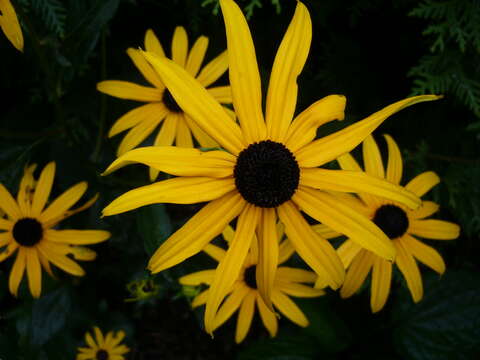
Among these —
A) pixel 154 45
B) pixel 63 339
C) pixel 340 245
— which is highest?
pixel 154 45

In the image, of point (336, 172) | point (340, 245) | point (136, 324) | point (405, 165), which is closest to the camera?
point (336, 172)

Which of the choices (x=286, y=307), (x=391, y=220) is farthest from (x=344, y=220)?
(x=286, y=307)

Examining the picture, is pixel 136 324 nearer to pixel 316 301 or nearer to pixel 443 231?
pixel 316 301

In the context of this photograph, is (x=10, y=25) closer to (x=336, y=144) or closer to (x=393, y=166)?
(x=336, y=144)

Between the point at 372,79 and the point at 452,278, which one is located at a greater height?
the point at 372,79

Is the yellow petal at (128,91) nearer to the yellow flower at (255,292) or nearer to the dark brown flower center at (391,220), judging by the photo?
the yellow flower at (255,292)

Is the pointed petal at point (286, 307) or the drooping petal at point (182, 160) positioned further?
the pointed petal at point (286, 307)

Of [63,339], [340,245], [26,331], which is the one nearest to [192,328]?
[63,339]

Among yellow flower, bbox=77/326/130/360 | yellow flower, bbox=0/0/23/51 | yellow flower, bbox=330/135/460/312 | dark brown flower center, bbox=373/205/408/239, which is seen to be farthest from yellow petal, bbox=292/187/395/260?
yellow flower, bbox=77/326/130/360

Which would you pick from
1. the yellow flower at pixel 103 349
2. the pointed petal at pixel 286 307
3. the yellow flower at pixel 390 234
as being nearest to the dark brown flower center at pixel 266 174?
the yellow flower at pixel 390 234
